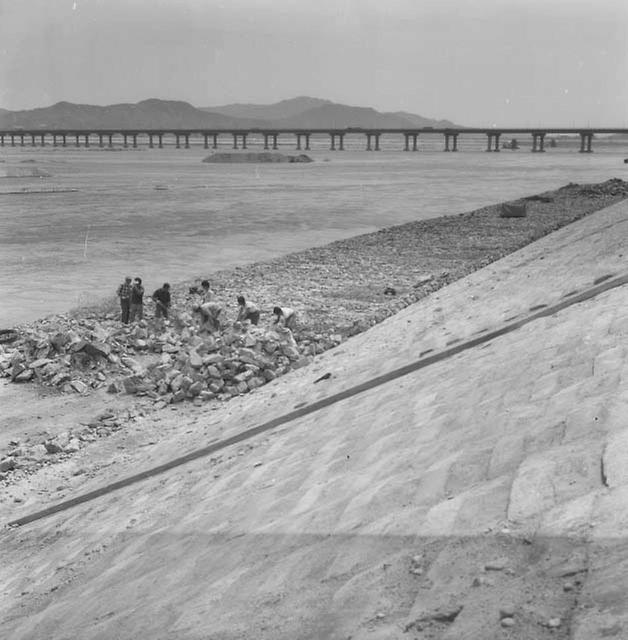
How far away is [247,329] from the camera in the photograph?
14750 millimetres

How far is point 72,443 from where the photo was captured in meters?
10.9

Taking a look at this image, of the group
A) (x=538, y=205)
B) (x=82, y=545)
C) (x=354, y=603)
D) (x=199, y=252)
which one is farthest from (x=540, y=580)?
(x=538, y=205)

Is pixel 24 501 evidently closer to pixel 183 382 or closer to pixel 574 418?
pixel 183 382

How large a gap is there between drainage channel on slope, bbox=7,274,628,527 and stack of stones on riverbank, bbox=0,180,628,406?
3.34 meters

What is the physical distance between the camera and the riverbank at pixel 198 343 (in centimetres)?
1229

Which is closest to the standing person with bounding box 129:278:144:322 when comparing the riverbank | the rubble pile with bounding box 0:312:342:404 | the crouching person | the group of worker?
the group of worker

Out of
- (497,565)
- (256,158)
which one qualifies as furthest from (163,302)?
(256,158)

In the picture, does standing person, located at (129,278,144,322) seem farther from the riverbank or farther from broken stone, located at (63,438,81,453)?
broken stone, located at (63,438,81,453)

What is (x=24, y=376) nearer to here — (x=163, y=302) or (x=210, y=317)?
(x=210, y=317)

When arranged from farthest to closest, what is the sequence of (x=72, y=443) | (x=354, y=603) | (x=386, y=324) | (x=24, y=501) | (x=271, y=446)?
(x=386, y=324), (x=72, y=443), (x=24, y=501), (x=271, y=446), (x=354, y=603)

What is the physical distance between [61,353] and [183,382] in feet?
9.43

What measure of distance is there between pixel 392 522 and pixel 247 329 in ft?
32.1

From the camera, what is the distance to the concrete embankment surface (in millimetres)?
4098

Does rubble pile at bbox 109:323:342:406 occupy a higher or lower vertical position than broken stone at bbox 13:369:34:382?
higher
